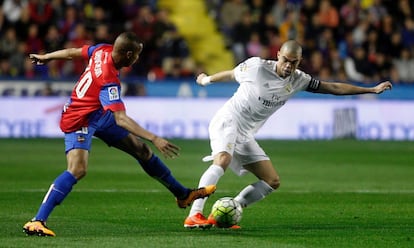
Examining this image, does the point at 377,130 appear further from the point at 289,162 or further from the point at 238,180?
the point at 238,180

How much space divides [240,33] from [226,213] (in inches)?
688

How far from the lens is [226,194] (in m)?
13.6

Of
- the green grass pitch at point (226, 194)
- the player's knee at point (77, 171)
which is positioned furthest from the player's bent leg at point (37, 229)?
the player's knee at point (77, 171)

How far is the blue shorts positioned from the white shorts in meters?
0.88

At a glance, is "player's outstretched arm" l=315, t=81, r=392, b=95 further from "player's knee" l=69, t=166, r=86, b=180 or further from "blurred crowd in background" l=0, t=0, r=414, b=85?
"blurred crowd in background" l=0, t=0, r=414, b=85

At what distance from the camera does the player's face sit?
10.1 metres

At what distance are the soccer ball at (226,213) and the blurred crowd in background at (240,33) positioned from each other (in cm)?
1462

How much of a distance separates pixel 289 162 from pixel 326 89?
8.16 m

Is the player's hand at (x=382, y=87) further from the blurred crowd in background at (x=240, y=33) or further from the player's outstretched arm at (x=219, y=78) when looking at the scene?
the blurred crowd in background at (x=240, y=33)

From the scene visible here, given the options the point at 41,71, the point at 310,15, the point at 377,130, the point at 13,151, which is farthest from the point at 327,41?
the point at 13,151

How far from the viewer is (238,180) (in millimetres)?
15867

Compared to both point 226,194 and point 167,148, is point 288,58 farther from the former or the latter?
point 226,194

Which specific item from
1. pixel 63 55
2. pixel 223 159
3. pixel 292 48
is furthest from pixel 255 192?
pixel 63 55

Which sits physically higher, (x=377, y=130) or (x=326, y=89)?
(x=326, y=89)
